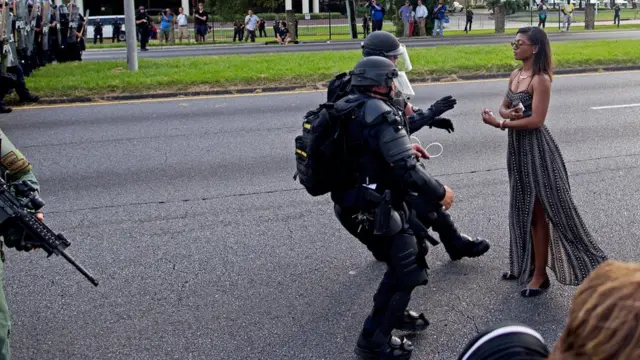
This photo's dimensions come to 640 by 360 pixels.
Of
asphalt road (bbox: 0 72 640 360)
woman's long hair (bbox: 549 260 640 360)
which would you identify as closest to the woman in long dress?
asphalt road (bbox: 0 72 640 360)

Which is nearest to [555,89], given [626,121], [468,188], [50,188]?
[626,121]

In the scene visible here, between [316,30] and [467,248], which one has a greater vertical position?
[316,30]

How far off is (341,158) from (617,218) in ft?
11.5

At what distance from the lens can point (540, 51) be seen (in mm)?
5074

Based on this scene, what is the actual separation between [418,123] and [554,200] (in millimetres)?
1034

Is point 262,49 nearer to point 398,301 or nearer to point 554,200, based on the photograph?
point 554,200

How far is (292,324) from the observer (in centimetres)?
496

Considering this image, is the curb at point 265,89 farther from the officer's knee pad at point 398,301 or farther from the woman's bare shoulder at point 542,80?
the officer's knee pad at point 398,301

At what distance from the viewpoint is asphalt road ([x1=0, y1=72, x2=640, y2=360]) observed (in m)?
4.84

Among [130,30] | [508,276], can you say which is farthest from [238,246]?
[130,30]

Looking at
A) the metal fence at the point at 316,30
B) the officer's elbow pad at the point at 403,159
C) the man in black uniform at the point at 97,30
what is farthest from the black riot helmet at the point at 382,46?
the man in black uniform at the point at 97,30

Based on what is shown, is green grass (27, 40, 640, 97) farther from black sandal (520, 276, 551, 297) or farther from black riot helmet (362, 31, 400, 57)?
black sandal (520, 276, 551, 297)

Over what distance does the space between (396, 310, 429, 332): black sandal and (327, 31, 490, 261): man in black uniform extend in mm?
501

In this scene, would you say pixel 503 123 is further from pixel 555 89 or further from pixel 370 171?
pixel 555 89
